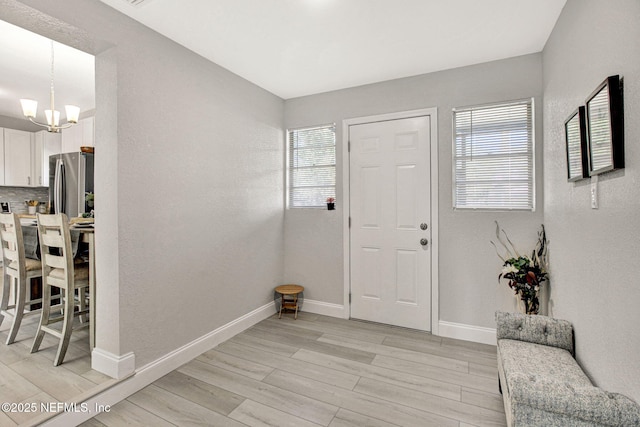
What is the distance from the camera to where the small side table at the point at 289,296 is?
136 inches

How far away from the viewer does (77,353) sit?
93.8 inches

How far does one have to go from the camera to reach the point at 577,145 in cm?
168

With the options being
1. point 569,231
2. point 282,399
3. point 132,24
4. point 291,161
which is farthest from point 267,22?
point 282,399

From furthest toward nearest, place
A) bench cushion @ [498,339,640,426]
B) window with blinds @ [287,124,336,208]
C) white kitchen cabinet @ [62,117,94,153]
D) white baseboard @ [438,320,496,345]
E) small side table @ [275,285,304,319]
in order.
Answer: white kitchen cabinet @ [62,117,94,153]
window with blinds @ [287,124,336,208]
small side table @ [275,285,304,319]
white baseboard @ [438,320,496,345]
bench cushion @ [498,339,640,426]

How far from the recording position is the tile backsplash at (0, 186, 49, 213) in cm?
490

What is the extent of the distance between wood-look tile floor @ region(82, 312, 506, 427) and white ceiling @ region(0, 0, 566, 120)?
2.59 metres

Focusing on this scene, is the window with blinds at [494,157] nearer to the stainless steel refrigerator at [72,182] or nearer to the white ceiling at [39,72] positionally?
the white ceiling at [39,72]

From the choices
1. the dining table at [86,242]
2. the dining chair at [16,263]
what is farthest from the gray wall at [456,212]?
the dining chair at [16,263]

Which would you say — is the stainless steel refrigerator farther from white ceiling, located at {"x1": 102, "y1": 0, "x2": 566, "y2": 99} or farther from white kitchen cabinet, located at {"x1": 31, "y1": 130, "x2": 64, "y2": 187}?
white ceiling, located at {"x1": 102, "y1": 0, "x2": 566, "y2": 99}

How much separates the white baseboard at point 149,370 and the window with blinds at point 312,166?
1498mm

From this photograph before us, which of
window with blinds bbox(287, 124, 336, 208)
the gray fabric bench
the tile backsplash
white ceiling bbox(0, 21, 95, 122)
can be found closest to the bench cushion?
the gray fabric bench

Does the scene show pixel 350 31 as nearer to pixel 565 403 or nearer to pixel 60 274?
pixel 565 403

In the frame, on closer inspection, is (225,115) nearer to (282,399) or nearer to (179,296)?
(179,296)

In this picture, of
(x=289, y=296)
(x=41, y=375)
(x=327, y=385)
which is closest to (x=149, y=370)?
(x=41, y=375)
